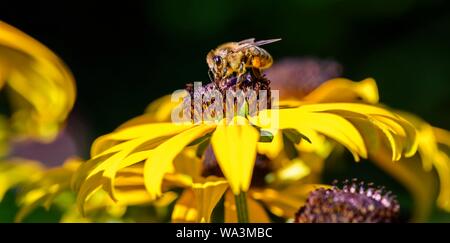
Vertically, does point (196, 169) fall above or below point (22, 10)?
below

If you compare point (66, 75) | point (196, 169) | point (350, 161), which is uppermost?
point (66, 75)

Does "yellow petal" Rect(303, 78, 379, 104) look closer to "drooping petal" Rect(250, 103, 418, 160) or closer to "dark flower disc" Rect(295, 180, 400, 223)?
"drooping petal" Rect(250, 103, 418, 160)

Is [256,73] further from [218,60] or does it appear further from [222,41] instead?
[222,41]

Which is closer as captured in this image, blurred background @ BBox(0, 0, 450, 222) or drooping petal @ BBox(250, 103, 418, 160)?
drooping petal @ BBox(250, 103, 418, 160)

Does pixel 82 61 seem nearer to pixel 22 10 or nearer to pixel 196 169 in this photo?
pixel 22 10

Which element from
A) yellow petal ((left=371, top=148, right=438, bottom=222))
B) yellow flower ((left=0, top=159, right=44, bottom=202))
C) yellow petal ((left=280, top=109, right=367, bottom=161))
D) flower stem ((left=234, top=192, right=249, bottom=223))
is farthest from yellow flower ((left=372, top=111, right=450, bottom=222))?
yellow flower ((left=0, top=159, right=44, bottom=202))

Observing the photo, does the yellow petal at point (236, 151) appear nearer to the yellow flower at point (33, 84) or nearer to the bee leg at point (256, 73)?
the bee leg at point (256, 73)

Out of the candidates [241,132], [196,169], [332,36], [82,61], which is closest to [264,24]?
[332,36]
